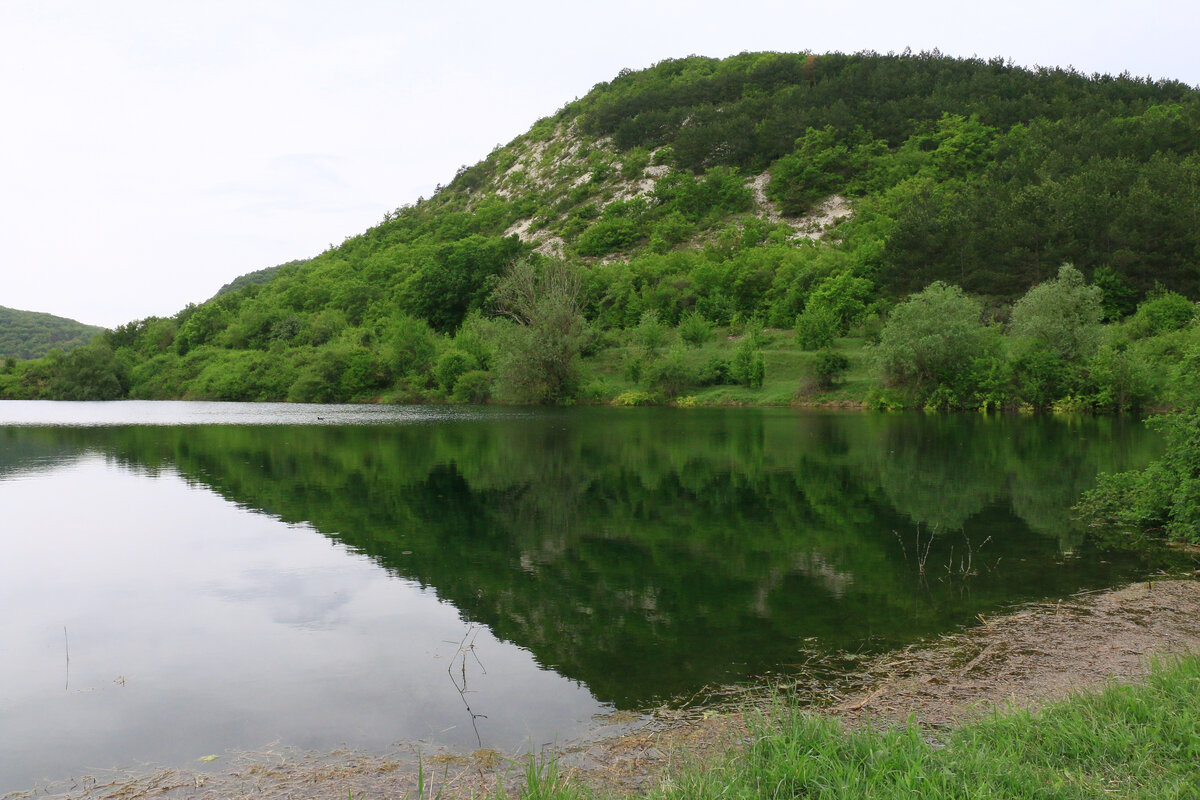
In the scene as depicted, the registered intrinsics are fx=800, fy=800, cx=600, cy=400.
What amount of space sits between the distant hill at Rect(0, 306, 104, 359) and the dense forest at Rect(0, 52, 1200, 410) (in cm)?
5998

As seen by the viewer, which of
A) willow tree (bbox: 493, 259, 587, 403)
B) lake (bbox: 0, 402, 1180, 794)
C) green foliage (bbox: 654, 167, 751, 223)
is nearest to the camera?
lake (bbox: 0, 402, 1180, 794)

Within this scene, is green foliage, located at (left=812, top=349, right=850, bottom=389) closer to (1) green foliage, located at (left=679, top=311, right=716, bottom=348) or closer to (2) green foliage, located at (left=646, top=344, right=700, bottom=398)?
(2) green foliage, located at (left=646, top=344, right=700, bottom=398)

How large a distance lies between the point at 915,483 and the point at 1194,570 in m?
9.98

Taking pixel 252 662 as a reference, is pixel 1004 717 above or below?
above

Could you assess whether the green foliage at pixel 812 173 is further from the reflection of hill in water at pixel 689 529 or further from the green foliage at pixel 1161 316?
the reflection of hill in water at pixel 689 529

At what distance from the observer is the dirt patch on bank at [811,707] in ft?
19.1

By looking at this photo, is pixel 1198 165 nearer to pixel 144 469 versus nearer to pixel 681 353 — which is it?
pixel 681 353

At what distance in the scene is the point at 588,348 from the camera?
78.8 meters

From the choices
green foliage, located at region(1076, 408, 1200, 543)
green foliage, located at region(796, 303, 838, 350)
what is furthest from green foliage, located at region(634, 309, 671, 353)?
green foliage, located at region(1076, 408, 1200, 543)

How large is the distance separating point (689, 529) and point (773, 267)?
271ft

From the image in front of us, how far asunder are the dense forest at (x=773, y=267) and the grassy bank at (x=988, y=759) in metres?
10.3

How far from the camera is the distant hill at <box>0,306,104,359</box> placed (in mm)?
168500

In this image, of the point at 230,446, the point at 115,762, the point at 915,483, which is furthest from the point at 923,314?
the point at 115,762

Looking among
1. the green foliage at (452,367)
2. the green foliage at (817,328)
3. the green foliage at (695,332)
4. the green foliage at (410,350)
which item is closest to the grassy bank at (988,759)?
the green foliage at (817,328)
